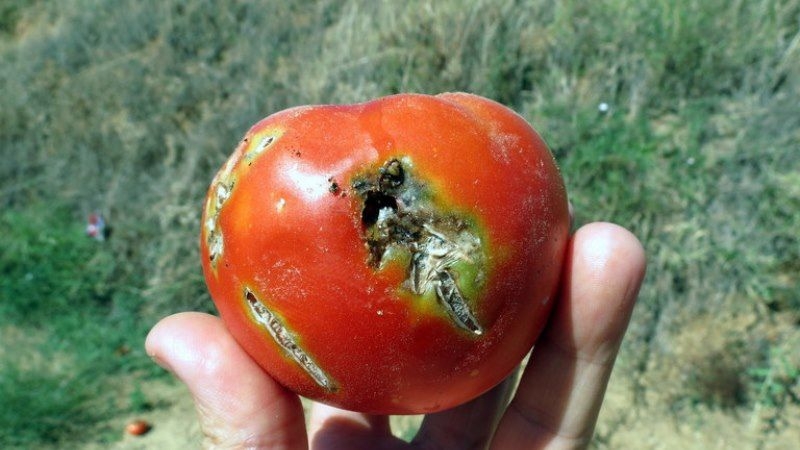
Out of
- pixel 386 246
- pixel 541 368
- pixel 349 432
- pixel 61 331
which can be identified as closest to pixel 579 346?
pixel 541 368

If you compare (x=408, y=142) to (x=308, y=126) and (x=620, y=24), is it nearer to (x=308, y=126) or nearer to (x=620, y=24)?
(x=308, y=126)

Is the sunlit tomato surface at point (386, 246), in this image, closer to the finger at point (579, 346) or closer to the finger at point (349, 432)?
the finger at point (579, 346)

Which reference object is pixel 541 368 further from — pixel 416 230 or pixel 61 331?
pixel 61 331

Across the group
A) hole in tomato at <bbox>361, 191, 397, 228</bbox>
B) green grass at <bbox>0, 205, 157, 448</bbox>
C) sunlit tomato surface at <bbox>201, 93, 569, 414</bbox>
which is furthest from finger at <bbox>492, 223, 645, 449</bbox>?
green grass at <bbox>0, 205, 157, 448</bbox>

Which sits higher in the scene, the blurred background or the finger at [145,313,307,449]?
the finger at [145,313,307,449]

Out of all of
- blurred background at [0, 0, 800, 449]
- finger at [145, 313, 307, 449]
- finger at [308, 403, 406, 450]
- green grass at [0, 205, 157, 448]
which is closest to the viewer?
finger at [145, 313, 307, 449]

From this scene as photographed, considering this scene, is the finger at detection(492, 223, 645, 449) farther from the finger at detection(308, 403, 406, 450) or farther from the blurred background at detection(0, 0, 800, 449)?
the blurred background at detection(0, 0, 800, 449)
